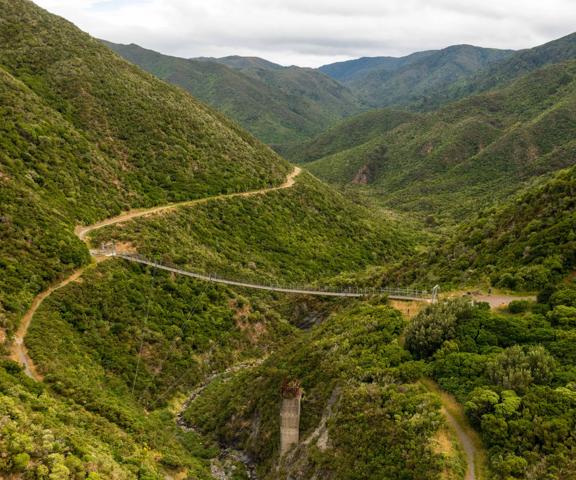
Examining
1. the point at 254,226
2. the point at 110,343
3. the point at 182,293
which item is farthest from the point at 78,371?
the point at 254,226

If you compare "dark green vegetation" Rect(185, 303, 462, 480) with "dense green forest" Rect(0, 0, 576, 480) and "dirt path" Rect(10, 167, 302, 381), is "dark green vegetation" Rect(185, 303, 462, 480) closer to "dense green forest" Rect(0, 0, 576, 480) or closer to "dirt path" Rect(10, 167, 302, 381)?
"dense green forest" Rect(0, 0, 576, 480)

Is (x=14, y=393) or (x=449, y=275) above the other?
(x=449, y=275)

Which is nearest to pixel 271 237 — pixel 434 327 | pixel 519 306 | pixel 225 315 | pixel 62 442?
pixel 225 315

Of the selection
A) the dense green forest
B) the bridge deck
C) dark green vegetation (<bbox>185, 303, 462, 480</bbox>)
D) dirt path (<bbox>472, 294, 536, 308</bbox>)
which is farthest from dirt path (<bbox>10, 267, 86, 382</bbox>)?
dirt path (<bbox>472, 294, 536, 308</bbox>)

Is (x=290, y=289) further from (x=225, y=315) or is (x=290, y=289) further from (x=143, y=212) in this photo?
(x=143, y=212)

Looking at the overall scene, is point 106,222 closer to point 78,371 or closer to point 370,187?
point 78,371

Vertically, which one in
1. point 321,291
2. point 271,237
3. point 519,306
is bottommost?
point 321,291
